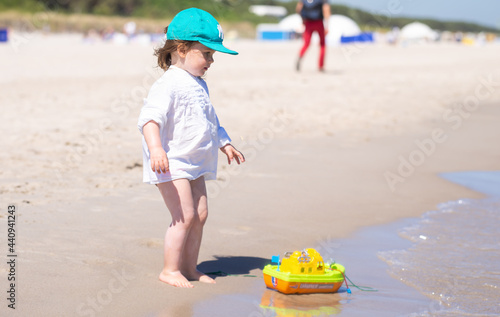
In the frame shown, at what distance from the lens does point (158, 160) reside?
284 centimetres

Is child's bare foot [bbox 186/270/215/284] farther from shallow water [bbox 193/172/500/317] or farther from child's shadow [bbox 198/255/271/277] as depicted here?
shallow water [bbox 193/172/500/317]

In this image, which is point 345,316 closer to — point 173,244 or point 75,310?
point 173,244

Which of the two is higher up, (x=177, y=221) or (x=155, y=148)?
(x=155, y=148)

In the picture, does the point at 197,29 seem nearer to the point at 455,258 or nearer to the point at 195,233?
the point at 195,233

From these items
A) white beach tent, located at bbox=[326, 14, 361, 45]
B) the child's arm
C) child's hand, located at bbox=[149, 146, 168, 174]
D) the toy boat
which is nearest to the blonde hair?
the child's arm

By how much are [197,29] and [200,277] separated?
43.4 inches

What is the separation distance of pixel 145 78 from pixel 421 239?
8260 millimetres

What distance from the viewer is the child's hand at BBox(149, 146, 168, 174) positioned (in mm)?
2840

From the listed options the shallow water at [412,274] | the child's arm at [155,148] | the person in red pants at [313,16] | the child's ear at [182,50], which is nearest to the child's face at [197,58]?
the child's ear at [182,50]

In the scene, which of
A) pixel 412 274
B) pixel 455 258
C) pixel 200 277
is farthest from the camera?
pixel 455 258

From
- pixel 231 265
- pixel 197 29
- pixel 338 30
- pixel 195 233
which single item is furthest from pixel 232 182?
pixel 338 30

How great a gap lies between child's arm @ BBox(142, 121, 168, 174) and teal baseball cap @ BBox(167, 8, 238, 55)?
43cm

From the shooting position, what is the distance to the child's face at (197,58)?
3.08 meters

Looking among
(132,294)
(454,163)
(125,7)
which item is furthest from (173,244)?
(125,7)
